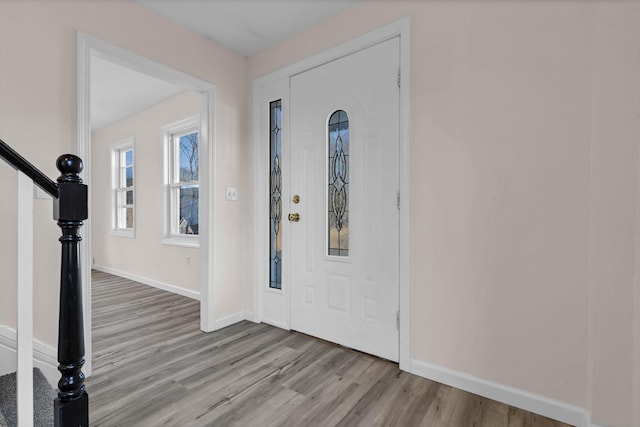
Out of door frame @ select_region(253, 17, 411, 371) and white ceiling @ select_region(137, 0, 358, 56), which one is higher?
white ceiling @ select_region(137, 0, 358, 56)

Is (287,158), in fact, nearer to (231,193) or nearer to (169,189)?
(231,193)

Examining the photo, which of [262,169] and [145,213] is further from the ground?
[262,169]

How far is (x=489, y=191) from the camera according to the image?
5.83 ft

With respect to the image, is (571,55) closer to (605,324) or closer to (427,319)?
(605,324)

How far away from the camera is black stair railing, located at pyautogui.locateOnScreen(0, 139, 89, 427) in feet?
3.00

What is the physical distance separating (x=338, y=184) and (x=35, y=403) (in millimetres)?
2037

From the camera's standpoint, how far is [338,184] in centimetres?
240

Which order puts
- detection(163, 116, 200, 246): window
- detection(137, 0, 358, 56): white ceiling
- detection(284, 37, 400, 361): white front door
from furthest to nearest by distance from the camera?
detection(163, 116, 200, 246): window
detection(137, 0, 358, 56): white ceiling
detection(284, 37, 400, 361): white front door

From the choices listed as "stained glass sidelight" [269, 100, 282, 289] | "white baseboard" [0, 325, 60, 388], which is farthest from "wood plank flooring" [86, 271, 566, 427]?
"stained glass sidelight" [269, 100, 282, 289]

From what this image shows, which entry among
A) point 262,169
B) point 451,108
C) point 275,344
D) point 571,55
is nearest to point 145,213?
point 262,169

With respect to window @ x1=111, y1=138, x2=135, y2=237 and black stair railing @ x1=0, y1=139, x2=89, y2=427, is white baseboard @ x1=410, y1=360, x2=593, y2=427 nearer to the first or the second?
black stair railing @ x1=0, y1=139, x2=89, y2=427

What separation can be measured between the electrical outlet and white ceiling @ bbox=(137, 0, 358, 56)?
4.22 feet

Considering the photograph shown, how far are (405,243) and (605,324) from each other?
101cm

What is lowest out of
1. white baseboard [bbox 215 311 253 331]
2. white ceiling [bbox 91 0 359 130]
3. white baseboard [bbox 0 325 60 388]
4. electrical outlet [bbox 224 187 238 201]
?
white baseboard [bbox 215 311 253 331]
